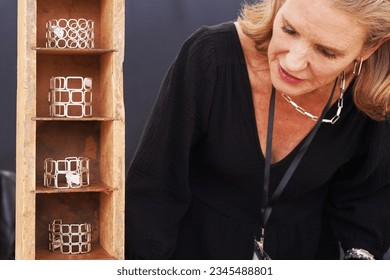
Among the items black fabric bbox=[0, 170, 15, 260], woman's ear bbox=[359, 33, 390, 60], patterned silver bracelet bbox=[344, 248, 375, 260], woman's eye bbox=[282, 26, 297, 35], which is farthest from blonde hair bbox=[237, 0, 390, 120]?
black fabric bbox=[0, 170, 15, 260]

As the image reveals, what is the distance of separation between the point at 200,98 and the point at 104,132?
0.25 m

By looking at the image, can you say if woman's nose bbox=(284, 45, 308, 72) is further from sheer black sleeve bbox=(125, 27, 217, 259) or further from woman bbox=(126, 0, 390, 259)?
sheer black sleeve bbox=(125, 27, 217, 259)

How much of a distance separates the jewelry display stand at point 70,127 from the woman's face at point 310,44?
1.20ft

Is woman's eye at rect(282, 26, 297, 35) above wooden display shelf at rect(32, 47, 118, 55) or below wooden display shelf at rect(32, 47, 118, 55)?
above

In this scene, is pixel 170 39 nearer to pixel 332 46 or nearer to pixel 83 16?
pixel 83 16

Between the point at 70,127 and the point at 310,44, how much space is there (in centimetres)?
59

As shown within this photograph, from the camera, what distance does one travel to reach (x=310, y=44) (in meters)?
1.63

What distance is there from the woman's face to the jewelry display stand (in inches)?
14.4

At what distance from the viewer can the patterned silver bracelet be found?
6.31ft

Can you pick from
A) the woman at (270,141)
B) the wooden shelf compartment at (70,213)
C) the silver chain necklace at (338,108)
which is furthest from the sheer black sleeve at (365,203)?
the wooden shelf compartment at (70,213)

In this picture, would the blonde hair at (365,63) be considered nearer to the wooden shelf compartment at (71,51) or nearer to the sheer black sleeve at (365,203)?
the sheer black sleeve at (365,203)

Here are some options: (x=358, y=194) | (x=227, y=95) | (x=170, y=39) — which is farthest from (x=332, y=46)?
(x=170, y=39)

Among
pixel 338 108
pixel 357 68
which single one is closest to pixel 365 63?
pixel 357 68

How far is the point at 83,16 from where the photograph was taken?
5.69 feet
